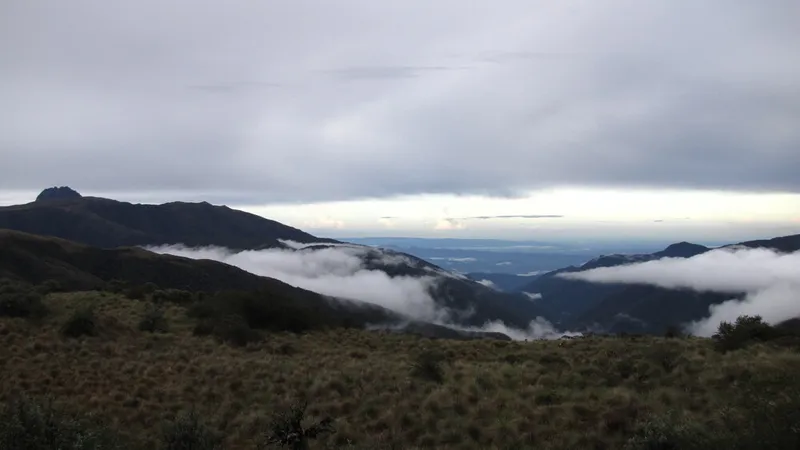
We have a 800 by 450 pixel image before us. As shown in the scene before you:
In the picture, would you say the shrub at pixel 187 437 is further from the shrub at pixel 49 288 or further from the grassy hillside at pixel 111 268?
the grassy hillside at pixel 111 268

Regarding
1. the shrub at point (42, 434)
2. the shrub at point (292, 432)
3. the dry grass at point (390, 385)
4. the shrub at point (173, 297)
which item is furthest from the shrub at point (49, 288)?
the shrub at point (292, 432)

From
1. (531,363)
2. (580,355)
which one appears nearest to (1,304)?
(531,363)

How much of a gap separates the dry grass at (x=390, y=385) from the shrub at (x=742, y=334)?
26.4 inches

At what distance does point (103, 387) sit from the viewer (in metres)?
15.4

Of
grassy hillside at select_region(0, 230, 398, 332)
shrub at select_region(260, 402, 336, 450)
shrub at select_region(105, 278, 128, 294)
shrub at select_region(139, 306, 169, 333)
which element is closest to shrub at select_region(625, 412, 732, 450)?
shrub at select_region(260, 402, 336, 450)

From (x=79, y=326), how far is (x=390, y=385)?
13668mm

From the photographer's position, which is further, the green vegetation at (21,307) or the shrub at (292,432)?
the green vegetation at (21,307)

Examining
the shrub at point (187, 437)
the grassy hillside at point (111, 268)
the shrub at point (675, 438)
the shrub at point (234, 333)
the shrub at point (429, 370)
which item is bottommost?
the grassy hillside at point (111, 268)

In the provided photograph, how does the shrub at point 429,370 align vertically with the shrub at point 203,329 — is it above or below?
above

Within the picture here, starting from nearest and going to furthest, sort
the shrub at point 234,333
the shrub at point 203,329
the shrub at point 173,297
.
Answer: the shrub at point 234,333
the shrub at point 203,329
the shrub at point 173,297

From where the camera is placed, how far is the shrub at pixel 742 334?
1873cm

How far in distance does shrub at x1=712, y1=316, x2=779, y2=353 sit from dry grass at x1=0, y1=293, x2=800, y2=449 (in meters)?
0.67

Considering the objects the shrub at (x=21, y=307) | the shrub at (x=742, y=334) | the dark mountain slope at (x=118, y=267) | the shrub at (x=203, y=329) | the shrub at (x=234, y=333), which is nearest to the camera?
the shrub at (x=742, y=334)

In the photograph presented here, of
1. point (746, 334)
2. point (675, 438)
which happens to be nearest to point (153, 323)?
point (675, 438)
